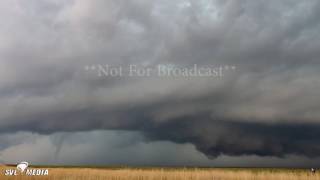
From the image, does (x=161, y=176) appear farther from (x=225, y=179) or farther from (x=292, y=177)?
(x=292, y=177)

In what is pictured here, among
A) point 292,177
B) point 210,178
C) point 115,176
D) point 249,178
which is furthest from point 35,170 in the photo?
point 292,177

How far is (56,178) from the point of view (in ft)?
152

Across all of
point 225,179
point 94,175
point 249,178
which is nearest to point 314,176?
point 249,178

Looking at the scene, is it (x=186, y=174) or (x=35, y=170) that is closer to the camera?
(x=186, y=174)

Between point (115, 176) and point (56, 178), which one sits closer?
point (56, 178)

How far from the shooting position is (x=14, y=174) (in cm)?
4847

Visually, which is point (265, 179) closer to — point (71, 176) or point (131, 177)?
point (131, 177)

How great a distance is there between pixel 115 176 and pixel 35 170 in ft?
32.1

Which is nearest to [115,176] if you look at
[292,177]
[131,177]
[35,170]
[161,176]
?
[131,177]

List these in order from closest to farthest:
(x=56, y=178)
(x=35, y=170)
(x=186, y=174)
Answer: (x=56, y=178) < (x=186, y=174) < (x=35, y=170)

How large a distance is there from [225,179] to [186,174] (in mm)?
4844

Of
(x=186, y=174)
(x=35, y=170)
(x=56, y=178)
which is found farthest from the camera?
(x=35, y=170)

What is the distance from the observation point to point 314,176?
48312mm

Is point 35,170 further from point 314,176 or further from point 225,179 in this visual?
point 314,176
